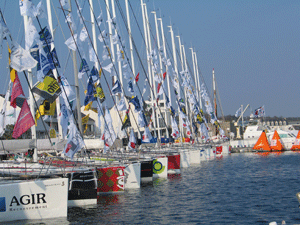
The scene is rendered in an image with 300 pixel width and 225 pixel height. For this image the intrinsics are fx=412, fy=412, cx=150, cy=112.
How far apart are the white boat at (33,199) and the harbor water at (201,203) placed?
1.18 feet

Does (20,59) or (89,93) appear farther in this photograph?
(89,93)

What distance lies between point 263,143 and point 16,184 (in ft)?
177

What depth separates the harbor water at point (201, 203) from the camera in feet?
56.6

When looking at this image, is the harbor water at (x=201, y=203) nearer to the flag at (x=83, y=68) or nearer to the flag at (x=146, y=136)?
the flag at (x=146, y=136)

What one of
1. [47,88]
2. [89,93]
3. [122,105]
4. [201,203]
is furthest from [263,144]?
[47,88]

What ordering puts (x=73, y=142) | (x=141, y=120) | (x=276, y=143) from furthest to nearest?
1. (x=276, y=143)
2. (x=141, y=120)
3. (x=73, y=142)

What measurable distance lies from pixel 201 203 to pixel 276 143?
47752 millimetres

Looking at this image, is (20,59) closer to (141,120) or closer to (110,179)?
(110,179)

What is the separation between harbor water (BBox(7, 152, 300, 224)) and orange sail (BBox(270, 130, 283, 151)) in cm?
3549

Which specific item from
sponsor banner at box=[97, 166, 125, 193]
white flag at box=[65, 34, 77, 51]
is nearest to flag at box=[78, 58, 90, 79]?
white flag at box=[65, 34, 77, 51]

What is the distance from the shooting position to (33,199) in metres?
16.5

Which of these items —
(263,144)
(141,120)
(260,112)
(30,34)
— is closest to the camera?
(30,34)

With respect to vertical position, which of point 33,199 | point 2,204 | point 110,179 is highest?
point 110,179

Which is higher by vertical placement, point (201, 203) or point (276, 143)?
point (276, 143)
